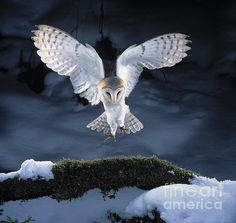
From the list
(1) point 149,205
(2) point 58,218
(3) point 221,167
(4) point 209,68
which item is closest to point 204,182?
(1) point 149,205

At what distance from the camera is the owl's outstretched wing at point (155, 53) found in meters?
5.40

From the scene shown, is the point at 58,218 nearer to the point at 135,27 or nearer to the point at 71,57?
the point at 71,57

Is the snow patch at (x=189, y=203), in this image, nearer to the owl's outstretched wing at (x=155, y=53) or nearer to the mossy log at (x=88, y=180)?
the mossy log at (x=88, y=180)

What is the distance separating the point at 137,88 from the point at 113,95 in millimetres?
4109

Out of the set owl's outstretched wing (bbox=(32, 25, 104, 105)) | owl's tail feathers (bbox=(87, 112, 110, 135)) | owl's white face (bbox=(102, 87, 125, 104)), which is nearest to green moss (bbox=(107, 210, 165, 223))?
owl's tail feathers (bbox=(87, 112, 110, 135))

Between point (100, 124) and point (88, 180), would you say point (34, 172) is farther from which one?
point (100, 124)

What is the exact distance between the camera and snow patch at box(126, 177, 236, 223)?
15.9ft

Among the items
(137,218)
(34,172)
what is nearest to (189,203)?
(137,218)

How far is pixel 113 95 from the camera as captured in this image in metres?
5.07

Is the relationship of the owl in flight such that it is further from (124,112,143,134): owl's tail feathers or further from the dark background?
the dark background

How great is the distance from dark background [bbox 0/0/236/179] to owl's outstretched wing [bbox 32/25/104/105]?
3068 millimetres

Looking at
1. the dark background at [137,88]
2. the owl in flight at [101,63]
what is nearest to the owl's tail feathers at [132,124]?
the owl in flight at [101,63]

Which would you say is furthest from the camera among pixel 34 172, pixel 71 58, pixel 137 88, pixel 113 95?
pixel 137 88

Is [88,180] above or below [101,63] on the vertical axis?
below
